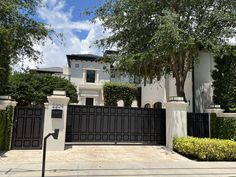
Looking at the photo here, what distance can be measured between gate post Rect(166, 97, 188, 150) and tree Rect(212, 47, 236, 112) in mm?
4296

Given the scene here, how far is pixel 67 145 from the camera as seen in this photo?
40.7 ft

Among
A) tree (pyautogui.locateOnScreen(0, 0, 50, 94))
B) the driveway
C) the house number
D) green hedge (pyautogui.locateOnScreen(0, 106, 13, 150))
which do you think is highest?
tree (pyautogui.locateOnScreen(0, 0, 50, 94))

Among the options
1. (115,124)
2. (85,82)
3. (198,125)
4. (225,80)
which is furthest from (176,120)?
(85,82)

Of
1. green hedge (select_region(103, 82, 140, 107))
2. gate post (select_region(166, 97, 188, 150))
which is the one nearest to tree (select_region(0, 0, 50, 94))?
gate post (select_region(166, 97, 188, 150))

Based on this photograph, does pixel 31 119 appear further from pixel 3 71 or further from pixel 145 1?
pixel 145 1

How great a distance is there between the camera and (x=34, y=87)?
2567 cm

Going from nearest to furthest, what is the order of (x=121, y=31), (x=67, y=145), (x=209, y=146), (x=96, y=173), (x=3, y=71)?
(x=96, y=173) < (x=209, y=146) < (x=3, y=71) < (x=67, y=145) < (x=121, y=31)

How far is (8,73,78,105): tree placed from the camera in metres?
25.3

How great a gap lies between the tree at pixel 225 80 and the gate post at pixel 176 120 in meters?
4.30

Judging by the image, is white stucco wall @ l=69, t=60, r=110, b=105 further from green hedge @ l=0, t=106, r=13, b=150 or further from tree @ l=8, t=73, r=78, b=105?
green hedge @ l=0, t=106, r=13, b=150

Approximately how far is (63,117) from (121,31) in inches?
267

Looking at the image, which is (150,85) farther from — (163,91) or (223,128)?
(223,128)

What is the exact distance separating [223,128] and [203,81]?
5.24 meters

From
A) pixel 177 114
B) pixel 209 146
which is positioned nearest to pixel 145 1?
pixel 177 114
